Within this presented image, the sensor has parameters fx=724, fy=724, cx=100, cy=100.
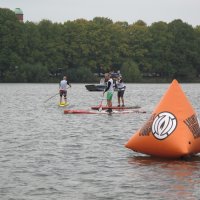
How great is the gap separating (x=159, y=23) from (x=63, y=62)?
23304 mm

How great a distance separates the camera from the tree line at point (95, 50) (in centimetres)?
12862

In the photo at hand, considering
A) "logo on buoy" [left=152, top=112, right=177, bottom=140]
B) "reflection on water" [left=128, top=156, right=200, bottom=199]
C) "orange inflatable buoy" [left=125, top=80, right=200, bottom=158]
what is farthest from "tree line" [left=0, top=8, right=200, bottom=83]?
"reflection on water" [left=128, top=156, right=200, bottom=199]

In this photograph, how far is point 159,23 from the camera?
144250 mm

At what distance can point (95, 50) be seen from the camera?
135m

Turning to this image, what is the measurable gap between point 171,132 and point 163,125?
1.08 ft

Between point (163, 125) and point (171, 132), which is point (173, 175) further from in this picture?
point (163, 125)

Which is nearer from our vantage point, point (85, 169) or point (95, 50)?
point (85, 169)

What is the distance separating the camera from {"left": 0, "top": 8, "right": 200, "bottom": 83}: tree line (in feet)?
422

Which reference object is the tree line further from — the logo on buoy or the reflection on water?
the reflection on water

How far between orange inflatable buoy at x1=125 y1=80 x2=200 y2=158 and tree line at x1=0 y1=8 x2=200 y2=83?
352ft

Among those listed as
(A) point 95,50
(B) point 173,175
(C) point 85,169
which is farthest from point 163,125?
(A) point 95,50

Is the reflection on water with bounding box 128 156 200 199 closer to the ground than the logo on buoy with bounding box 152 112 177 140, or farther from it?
closer to the ground

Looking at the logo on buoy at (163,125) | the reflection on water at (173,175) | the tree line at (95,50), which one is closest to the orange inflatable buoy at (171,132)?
the logo on buoy at (163,125)

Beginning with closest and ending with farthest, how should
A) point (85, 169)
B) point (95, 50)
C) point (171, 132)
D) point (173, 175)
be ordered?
point (173, 175) → point (85, 169) → point (171, 132) → point (95, 50)
